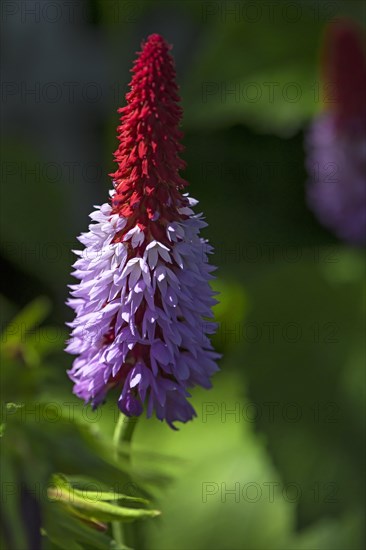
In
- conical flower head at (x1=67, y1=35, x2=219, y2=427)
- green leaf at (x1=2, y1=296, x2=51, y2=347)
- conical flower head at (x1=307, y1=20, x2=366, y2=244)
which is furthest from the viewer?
conical flower head at (x1=307, y1=20, x2=366, y2=244)

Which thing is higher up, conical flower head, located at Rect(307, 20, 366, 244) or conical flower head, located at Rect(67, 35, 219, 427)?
conical flower head, located at Rect(307, 20, 366, 244)

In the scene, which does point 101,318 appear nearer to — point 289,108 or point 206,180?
point 289,108

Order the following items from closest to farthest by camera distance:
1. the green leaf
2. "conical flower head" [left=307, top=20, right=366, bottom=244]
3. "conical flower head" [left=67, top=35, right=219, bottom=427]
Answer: "conical flower head" [left=67, top=35, right=219, bottom=427], the green leaf, "conical flower head" [left=307, top=20, right=366, bottom=244]

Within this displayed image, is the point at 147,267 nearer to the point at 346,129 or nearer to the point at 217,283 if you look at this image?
the point at 346,129

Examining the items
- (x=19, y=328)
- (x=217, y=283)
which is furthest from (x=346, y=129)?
(x=19, y=328)

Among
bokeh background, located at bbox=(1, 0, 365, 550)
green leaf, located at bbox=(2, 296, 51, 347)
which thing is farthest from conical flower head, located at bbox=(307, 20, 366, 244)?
green leaf, located at bbox=(2, 296, 51, 347)

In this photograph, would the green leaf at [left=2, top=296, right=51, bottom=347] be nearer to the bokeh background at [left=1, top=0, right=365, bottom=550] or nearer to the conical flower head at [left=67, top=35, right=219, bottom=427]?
the bokeh background at [left=1, top=0, right=365, bottom=550]
